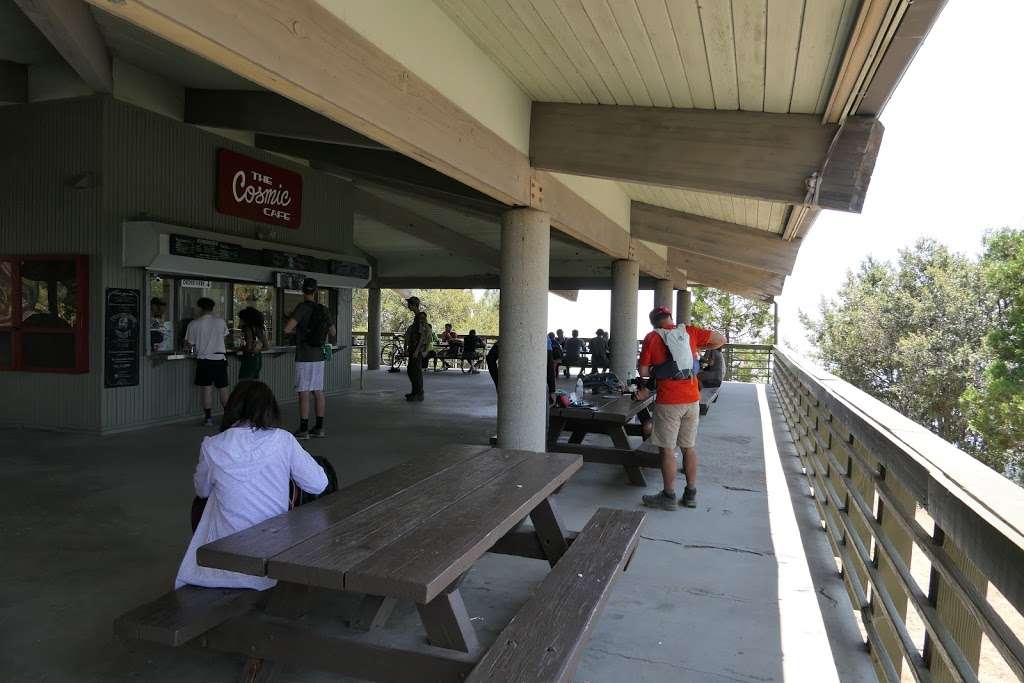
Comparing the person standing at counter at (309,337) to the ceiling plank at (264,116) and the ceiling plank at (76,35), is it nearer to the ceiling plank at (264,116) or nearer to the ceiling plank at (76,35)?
the ceiling plank at (264,116)

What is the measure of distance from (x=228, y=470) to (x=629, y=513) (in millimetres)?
1913

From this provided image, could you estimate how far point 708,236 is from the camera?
919 centimetres

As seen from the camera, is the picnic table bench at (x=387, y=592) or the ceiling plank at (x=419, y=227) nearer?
the picnic table bench at (x=387, y=592)

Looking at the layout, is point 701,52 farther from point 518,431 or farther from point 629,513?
point 518,431

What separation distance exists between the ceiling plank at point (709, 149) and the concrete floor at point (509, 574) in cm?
227

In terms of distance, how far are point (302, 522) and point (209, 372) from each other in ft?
19.0

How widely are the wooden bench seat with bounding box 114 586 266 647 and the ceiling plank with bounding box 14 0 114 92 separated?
4.31m

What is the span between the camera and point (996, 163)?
80.9 m

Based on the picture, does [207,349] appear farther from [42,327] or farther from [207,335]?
[42,327]

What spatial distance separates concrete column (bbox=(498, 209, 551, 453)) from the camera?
17.6 ft

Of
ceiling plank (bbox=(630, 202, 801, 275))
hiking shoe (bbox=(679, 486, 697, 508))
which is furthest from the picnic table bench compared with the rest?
ceiling plank (bbox=(630, 202, 801, 275))

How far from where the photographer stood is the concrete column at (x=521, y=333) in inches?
211

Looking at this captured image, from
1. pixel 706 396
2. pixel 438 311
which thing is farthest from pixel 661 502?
pixel 438 311

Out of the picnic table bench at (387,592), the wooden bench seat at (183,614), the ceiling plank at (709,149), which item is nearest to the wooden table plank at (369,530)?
the picnic table bench at (387,592)
